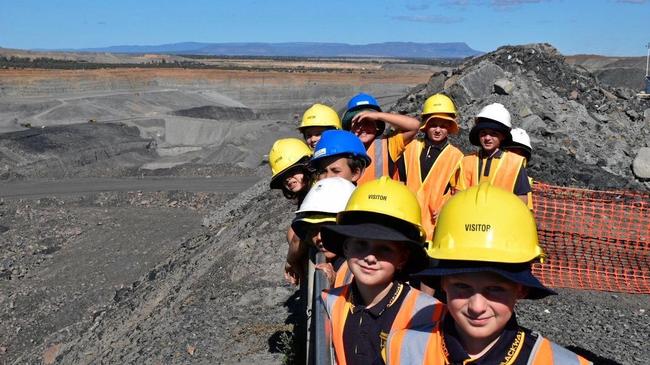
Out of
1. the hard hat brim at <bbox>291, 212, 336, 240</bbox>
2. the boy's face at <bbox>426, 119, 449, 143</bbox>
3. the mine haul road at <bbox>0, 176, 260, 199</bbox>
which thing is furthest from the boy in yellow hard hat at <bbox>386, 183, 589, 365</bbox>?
the mine haul road at <bbox>0, 176, 260, 199</bbox>

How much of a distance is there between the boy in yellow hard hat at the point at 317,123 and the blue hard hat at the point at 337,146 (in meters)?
1.09

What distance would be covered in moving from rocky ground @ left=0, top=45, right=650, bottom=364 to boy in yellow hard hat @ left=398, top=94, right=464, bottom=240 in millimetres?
1547

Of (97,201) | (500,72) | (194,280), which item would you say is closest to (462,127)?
(500,72)

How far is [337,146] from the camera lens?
4.35 metres

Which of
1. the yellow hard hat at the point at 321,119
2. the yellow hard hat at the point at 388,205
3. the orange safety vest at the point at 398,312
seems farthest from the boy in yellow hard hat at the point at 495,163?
the orange safety vest at the point at 398,312

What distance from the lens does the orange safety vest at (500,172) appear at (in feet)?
17.9

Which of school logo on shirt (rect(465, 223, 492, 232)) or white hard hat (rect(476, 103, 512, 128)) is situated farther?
white hard hat (rect(476, 103, 512, 128))

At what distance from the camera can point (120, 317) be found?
10.6 m

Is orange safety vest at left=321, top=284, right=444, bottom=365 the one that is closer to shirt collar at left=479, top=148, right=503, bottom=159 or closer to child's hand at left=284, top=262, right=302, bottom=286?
child's hand at left=284, top=262, right=302, bottom=286

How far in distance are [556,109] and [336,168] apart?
36.2ft

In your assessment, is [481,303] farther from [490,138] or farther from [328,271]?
[490,138]

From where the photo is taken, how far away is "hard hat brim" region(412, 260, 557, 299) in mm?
2233

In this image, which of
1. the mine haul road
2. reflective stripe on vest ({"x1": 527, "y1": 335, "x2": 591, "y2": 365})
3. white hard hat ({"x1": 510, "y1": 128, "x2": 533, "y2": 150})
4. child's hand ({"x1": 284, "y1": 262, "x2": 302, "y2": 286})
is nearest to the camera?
reflective stripe on vest ({"x1": 527, "y1": 335, "x2": 591, "y2": 365})

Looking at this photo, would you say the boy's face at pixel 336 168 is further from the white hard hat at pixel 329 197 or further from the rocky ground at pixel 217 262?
the rocky ground at pixel 217 262
